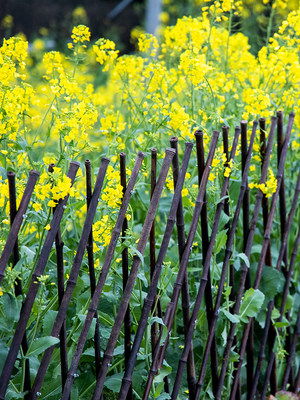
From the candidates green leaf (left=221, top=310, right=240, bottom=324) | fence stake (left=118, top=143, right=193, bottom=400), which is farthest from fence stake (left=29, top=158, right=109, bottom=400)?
green leaf (left=221, top=310, right=240, bottom=324)

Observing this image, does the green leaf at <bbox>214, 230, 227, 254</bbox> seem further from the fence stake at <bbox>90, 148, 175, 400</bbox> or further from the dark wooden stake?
the fence stake at <bbox>90, 148, 175, 400</bbox>

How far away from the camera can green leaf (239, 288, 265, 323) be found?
2184 millimetres

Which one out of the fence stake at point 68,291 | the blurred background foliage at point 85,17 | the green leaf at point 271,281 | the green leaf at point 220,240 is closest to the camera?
the fence stake at point 68,291

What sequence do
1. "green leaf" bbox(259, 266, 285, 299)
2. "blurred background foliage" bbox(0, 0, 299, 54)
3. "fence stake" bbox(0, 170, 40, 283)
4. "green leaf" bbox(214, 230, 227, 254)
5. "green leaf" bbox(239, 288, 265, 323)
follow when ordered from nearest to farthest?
"fence stake" bbox(0, 170, 40, 283) → "green leaf" bbox(214, 230, 227, 254) → "green leaf" bbox(239, 288, 265, 323) → "green leaf" bbox(259, 266, 285, 299) → "blurred background foliage" bbox(0, 0, 299, 54)

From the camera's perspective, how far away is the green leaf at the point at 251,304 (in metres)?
2.18

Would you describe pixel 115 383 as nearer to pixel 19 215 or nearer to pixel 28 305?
pixel 28 305

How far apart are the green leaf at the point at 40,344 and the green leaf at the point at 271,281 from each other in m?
1.21

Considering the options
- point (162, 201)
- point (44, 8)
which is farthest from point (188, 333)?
point (44, 8)

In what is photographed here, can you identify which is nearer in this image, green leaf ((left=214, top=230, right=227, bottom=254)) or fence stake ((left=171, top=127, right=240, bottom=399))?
fence stake ((left=171, top=127, right=240, bottom=399))

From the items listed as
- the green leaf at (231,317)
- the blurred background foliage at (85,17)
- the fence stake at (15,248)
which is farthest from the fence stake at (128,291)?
the blurred background foliage at (85,17)

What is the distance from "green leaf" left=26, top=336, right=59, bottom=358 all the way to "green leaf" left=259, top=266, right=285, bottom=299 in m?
1.21

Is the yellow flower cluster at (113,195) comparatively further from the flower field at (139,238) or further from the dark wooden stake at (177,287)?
the dark wooden stake at (177,287)

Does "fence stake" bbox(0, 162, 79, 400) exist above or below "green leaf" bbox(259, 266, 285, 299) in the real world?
below

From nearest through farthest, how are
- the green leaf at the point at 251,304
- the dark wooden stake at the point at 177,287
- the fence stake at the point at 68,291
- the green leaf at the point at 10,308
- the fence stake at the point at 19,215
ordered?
1. the fence stake at the point at 19,215
2. the fence stake at the point at 68,291
3. the green leaf at the point at 10,308
4. the dark wooden stake at the point at 177,287
5. the green leaf at the point at 251,304
